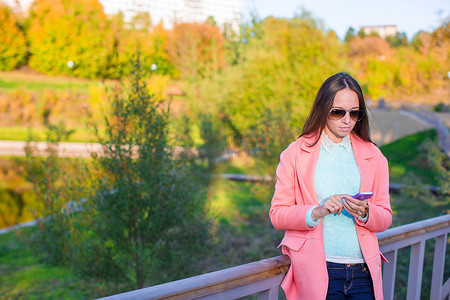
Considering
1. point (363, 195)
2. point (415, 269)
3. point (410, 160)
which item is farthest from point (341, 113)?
point (410, 160)

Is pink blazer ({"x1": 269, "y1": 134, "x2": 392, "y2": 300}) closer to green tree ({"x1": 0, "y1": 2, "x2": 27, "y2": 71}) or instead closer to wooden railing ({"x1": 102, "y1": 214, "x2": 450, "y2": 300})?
wooden railing ({"x1": 102, "y1": 214, "x2": 450, "y2": 300})

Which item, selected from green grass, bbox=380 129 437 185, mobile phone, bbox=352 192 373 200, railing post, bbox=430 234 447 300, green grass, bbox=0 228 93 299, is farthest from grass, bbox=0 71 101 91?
mobile phone, bbox=352 192 373 200

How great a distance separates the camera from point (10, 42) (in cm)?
3919

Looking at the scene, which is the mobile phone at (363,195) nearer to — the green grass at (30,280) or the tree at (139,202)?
the tree at (139,202)

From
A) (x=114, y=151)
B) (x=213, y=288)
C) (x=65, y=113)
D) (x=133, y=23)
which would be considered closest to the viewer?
(x=213, y=288)

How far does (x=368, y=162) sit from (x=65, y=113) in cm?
3067

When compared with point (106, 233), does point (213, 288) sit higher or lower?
higher

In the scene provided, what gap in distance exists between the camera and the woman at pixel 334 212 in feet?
5.55

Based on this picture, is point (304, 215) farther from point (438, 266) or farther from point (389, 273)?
point (438, 266)

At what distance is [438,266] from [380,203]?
1273 millimetres

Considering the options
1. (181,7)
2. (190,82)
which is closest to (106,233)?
(190,82)

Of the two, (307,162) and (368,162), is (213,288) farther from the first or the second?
(368,162)

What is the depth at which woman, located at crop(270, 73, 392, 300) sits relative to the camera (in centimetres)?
169

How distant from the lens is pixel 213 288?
5.22 feet
